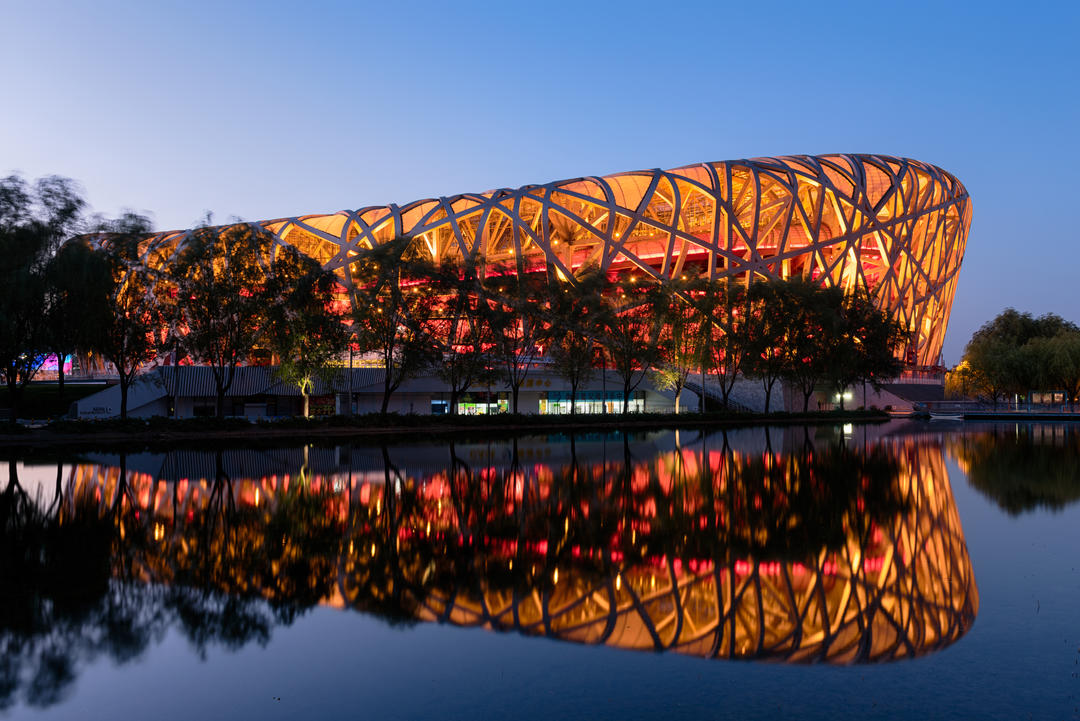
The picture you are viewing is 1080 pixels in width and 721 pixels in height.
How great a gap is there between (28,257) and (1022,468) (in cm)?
3436

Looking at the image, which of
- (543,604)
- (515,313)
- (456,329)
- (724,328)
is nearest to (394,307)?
(456,329)

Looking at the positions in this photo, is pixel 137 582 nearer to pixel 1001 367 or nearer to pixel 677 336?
pixel 677 336

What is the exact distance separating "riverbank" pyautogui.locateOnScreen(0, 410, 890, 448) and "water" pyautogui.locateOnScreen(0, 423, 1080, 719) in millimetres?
20560

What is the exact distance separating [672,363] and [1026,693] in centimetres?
4871

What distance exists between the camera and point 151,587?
8.88m

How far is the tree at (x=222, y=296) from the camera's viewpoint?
129 feet

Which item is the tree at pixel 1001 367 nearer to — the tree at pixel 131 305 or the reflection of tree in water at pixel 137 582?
the tree at pixel 131 305

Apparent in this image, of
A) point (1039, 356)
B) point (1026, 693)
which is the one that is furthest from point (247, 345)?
point (1039, 356)

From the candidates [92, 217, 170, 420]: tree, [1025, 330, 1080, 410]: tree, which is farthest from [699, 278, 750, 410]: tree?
[92, 217, 170, 420]: tree

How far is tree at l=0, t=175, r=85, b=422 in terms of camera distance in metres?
31.5

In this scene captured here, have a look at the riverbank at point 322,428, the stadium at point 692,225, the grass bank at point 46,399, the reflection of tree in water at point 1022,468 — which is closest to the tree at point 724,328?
the riverbank at point 322,428

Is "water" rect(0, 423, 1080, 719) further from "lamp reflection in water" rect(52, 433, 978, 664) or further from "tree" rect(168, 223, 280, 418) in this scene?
"tree" rect(168, 223, 280, 418)

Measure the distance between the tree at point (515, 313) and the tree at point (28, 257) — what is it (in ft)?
64.5

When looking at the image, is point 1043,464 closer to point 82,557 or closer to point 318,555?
point 318,555
